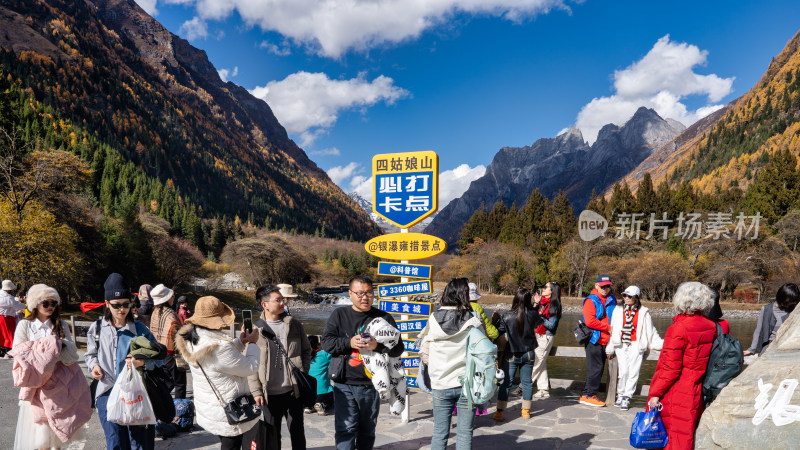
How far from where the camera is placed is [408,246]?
244 inches

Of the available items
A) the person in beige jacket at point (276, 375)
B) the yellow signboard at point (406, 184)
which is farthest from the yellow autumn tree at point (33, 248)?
the person in beige jacket at point (276, 375)

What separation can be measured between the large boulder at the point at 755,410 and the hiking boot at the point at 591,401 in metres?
2.84

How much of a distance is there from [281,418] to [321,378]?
256cm

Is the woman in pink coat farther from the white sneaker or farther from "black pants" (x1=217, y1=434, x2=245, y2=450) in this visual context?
the white sneaker

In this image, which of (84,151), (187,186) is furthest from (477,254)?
(187,186)

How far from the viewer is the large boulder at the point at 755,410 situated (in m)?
3.13

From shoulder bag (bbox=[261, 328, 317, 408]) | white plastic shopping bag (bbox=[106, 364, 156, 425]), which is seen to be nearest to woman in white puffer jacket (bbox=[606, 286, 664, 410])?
shoulder bag (bbox=[261, 328, 317, 408])

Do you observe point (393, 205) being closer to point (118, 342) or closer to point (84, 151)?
point (118, 342)

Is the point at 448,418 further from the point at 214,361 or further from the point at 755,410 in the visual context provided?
the point at 755,410

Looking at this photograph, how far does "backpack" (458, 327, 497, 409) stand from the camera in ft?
11.2

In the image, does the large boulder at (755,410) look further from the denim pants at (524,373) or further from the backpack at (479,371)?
the denim pants at (524,373)

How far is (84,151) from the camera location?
7481 cm

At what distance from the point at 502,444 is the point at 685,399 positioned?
204 centimetres

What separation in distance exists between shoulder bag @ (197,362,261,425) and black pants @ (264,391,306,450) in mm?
223
